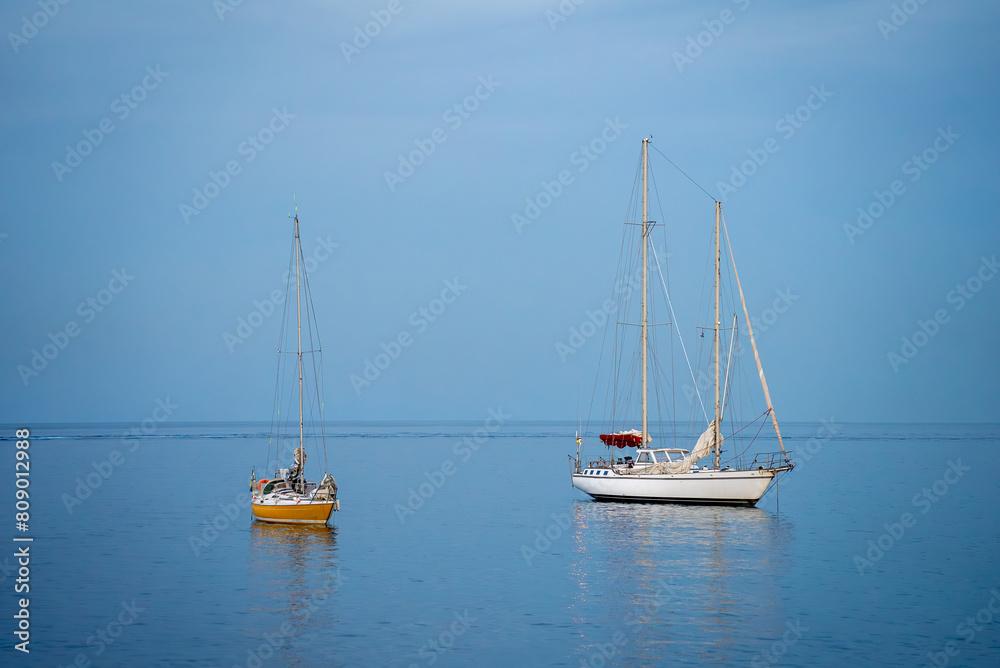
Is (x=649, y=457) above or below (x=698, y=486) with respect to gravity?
above

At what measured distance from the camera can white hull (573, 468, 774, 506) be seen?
190 ft

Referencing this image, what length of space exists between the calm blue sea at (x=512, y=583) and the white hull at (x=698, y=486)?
3.19 feet

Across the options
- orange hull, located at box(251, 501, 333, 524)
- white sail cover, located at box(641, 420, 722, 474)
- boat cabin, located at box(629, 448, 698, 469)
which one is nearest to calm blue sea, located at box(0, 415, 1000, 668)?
orange hull, located at box(251, 501, 333, 524)

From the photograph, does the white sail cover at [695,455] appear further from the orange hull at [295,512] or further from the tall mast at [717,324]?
the orange hull at [295,512]

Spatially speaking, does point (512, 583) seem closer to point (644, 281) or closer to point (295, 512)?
point (295, 512)

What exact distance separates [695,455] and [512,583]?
2470cm

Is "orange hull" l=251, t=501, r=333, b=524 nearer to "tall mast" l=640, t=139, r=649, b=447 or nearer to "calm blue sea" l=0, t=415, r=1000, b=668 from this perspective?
"calm blue sea" l=0, t=415, r=1000, b=668

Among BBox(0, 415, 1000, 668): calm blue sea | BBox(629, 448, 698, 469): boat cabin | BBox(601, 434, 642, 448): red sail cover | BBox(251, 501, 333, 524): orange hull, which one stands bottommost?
BBox(0, 415, 1000, 668): calm blue sea

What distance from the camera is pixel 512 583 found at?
36.9 m

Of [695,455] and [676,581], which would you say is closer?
[676,581]

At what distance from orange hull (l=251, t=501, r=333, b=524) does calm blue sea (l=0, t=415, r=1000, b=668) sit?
0.65 meters

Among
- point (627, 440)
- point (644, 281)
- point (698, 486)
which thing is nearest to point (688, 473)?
point (698, 486)

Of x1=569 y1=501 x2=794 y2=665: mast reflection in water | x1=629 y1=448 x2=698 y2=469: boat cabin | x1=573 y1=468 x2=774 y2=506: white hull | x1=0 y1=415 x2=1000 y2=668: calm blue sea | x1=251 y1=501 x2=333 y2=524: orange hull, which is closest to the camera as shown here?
x1=0 y1=415 x2=1000 y2=668: calm blue sea

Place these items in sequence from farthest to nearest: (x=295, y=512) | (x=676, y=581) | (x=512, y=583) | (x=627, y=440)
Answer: (x=627, y=440) < (x=295, y=512) < (x=512, y=583) < (x=676, y=581)
